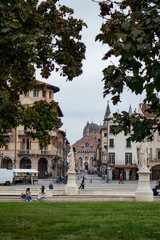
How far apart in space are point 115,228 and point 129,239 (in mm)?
1513

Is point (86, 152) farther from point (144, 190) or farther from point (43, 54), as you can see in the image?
point (43, 54)

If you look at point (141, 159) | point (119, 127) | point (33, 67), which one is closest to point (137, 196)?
point (141, 159)

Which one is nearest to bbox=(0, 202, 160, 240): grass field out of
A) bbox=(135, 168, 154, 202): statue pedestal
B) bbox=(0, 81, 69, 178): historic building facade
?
bbox=(135, 168, 154, 202): statue pedestal

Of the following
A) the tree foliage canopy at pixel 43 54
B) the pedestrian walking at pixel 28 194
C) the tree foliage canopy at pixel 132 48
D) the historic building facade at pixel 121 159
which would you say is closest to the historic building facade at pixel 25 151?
the historic building facade at pixel 121 159

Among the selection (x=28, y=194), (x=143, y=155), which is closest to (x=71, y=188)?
(x=28, y=194)

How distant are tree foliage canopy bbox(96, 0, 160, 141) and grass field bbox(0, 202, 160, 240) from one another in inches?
135

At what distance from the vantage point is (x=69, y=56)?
1264 centimetres

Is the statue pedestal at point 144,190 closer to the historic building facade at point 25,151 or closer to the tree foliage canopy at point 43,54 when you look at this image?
the tree foliage canopy at point 43,54

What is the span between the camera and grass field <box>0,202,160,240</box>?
365 inches

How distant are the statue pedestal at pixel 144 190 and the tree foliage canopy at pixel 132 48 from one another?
12568 mm

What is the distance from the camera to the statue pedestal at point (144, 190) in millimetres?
19283

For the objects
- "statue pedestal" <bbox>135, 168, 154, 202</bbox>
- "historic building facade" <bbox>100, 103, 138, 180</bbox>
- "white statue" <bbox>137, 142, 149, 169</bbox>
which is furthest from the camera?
"historic building facade" <bbox>100, 103, 138, 180</bbox>

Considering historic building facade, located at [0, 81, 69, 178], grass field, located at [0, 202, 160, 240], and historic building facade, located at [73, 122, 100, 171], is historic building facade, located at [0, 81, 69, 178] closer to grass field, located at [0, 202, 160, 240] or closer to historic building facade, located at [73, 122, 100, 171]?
grass field, located at [0, 202, 160, 240]

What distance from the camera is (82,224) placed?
10.9m
